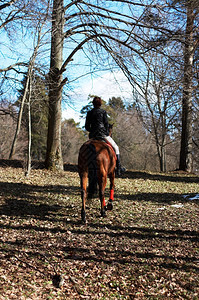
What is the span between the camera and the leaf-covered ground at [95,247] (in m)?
3.91

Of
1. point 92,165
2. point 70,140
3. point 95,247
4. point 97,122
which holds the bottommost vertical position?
point 95,247

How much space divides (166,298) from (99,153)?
342cm

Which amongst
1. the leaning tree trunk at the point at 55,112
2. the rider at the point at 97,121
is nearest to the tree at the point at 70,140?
the leaning tree trunk at the point at 55,112

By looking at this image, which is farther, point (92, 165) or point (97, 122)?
point (97, 122)

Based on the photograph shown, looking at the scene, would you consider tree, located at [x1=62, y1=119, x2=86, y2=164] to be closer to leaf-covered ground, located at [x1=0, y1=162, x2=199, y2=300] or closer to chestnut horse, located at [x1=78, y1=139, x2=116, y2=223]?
leaf-covered ground, located at [x1=0, y1=162, x2=199, y2=300]

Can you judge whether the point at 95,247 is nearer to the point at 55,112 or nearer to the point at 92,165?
the point at 92,165

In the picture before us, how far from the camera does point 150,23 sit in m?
9.75

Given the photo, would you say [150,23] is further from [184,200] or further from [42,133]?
[42,133]

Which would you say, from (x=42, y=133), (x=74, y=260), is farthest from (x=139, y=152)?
(x=74, y=260)

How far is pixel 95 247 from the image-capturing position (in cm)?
520

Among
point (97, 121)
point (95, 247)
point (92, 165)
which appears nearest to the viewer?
point (95, 247)

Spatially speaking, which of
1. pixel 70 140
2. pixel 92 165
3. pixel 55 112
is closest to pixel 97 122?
pixel 92 165

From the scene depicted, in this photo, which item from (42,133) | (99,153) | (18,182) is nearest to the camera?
(99,153)

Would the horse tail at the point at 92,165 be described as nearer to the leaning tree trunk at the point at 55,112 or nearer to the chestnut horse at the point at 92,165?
the chestnut horse at the point at 92,165
